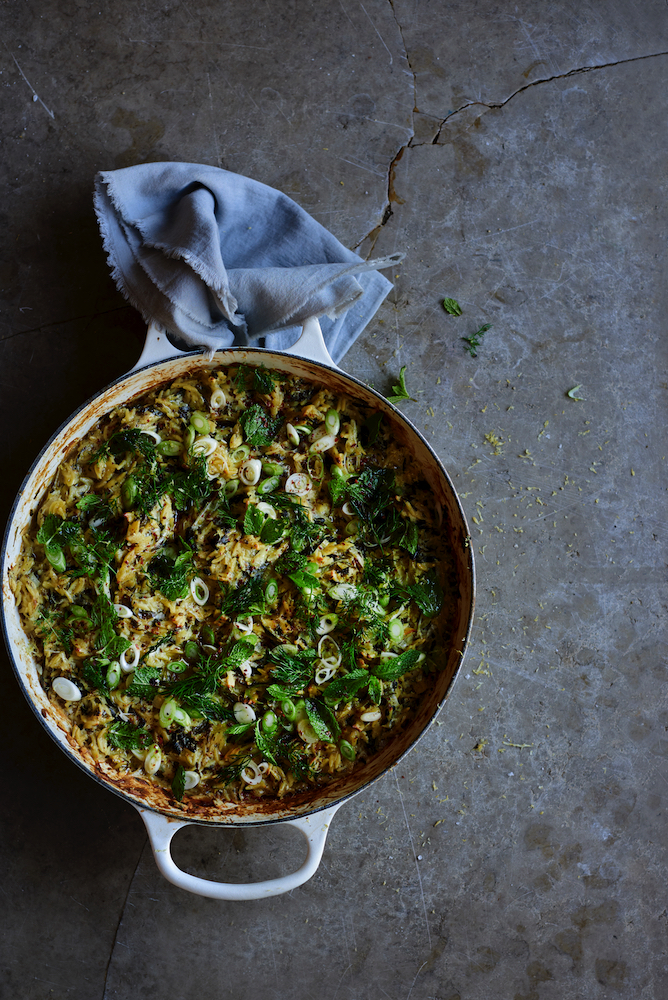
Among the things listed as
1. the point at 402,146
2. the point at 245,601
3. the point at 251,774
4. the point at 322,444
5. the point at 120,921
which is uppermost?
the point at 402,146

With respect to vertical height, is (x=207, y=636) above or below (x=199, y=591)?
below

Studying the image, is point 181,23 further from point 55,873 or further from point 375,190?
point 55,873

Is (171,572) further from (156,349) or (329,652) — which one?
(156,349)

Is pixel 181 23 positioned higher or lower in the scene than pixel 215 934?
higher

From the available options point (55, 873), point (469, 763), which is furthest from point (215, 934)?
point (469, 763)

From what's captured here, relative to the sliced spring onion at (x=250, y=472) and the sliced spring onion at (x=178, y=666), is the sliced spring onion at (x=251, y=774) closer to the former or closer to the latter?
the sliced spring onion at (x=178, y=666)

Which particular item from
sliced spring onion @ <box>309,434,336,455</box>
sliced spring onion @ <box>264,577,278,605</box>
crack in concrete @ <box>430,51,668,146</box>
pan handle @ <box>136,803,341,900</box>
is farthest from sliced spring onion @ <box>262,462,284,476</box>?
crack in concrete @ <box>430,51,668,146</box>

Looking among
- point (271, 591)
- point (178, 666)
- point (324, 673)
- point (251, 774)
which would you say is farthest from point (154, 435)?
point (251, 774)

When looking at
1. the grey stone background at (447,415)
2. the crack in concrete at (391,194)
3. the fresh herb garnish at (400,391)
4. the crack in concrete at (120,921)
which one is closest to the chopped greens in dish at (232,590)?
the fresh herb garnish at (400,391)
